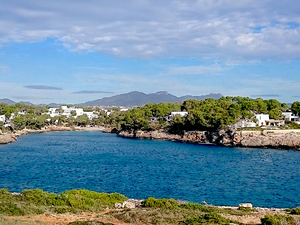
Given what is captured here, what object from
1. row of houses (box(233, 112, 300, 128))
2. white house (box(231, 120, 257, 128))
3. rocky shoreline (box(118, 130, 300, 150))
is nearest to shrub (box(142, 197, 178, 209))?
rocky shoreline (box(118, 130, 300, 150))

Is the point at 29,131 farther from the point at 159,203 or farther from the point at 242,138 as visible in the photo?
the point at 159,203

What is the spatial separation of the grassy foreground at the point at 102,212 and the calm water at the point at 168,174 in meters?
6.41

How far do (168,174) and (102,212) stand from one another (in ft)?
61.0

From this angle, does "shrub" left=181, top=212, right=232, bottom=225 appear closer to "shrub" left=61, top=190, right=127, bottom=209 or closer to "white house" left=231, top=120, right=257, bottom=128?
"shrub" left=61, top=190, right=127, bottom=209

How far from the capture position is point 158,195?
27234 millimetres

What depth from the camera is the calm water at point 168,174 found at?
92.8 ft

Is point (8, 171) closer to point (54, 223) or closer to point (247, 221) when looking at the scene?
point (54, 223)

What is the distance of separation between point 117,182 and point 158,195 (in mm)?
6314

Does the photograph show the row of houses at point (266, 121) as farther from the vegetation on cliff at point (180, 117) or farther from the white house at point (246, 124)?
the vegetation on cliff at point (180, 117)

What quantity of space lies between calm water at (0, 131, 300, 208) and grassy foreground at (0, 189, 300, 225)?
253 inches

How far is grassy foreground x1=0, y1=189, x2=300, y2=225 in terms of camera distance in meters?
16.0

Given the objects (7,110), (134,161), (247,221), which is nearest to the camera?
(247,221)

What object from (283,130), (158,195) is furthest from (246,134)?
(158,195)

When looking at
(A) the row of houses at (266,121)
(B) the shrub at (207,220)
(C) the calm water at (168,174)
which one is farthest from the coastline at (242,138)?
(B) the shrub at (207,220)
